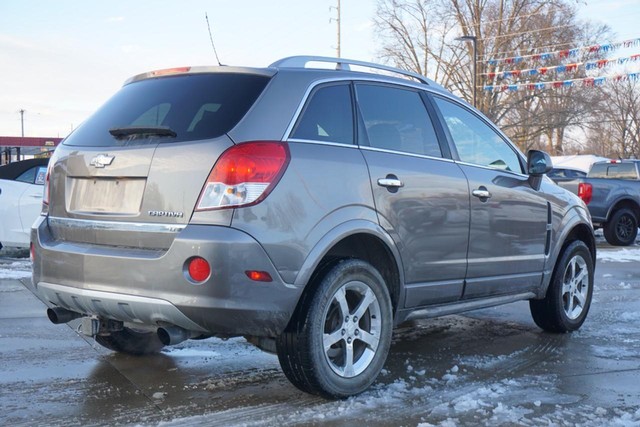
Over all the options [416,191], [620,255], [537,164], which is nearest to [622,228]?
[620,255]

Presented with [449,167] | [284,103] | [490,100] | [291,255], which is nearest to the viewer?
[291,255]

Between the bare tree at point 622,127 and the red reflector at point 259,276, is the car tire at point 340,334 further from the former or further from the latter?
the bare tree at point 622,127

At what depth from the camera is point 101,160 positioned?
4.04 m

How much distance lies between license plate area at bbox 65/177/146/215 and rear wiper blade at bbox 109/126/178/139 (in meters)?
0.26

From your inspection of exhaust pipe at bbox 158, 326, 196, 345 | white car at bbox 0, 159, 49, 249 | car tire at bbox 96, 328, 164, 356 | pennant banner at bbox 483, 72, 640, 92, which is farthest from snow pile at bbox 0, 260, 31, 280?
pennant banner at bbox 483, 72, 640, 92

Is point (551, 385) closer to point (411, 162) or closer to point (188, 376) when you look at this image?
point (411, 162)

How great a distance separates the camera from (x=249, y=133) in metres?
3.80

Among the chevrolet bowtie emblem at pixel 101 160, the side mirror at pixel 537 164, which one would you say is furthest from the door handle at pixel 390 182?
the side mirror at pixel 537 164

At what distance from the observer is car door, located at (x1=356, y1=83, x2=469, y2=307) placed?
4.38 metres

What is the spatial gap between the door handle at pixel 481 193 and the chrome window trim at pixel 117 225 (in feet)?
6.95

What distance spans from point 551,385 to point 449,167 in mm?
1455

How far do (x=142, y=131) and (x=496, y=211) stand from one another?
2.45m

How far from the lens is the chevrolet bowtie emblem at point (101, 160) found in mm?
4004

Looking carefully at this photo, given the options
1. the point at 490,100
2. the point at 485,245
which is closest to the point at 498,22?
the point at 490,100
